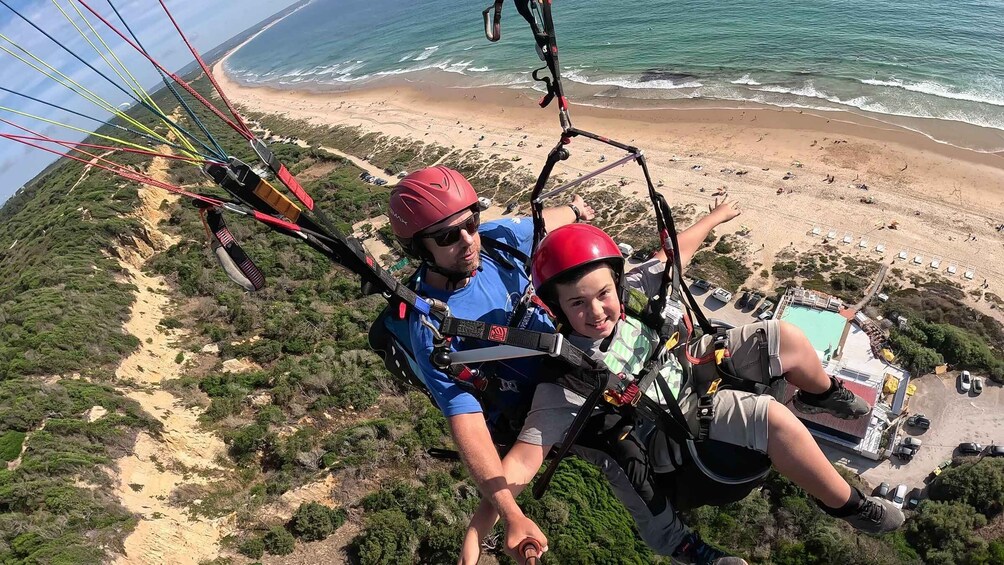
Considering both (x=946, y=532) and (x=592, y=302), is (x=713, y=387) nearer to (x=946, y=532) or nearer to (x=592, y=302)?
(x=592, y=302)

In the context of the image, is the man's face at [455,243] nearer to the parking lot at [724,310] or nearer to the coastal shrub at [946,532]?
the coastal shrub at [946,532]

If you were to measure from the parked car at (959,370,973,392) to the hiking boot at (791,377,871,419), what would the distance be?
17791 millimetres

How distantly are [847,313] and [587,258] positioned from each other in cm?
2010

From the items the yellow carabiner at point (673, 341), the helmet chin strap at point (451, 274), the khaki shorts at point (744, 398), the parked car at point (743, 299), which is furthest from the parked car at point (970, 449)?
the helmet chin strap at point (451, 274)

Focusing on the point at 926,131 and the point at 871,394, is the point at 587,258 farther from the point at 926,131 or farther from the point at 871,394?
the point at 926,131

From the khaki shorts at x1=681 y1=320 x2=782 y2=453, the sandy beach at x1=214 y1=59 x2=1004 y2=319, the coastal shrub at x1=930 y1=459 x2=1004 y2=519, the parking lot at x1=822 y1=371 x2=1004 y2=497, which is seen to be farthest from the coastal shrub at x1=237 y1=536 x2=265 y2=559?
the sandy beach at x1=214 y1=59 x2=1004 y2=319

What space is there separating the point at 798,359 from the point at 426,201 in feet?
9.46

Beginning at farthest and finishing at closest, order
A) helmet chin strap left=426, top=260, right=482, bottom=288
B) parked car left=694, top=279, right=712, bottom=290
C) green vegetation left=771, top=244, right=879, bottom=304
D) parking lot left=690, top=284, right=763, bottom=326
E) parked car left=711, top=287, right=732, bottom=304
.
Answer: parked car left=694, top=279, right=712, bottom=290
parked car left=711, top=287, right=732, bottom=304
parking lot left=690, top=284, right=763, bottom=326
green vegetation left=771, top=244, right=879, bottom=304
helmet chin strap left=426, top=260, right=482, bottom=288

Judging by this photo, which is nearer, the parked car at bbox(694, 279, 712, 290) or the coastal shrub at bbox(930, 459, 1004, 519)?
the coastal shrub at bbox(930, 459, 1004, 519)

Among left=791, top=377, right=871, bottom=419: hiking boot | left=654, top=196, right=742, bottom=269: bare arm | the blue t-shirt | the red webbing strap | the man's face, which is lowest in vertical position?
left=791, top=377, right=871, bottom=419: hiking boot

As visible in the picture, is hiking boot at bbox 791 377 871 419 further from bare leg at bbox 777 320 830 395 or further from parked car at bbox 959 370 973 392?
parked car at bbox 959 370 973 392

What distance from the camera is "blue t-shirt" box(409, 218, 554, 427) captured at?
123 inches

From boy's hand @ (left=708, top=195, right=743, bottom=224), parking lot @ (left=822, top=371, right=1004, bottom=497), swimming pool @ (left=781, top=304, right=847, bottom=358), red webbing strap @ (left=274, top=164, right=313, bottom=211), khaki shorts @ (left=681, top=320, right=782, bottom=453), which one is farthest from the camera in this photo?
swimming pool @ (left=781, top=304, right=847, bottom=358)

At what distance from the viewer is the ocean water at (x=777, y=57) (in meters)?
30.0
